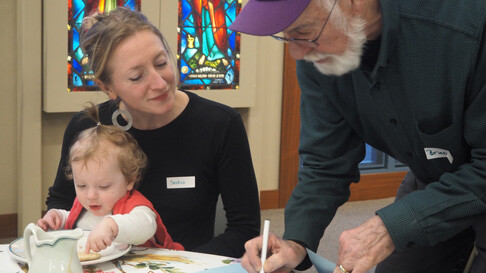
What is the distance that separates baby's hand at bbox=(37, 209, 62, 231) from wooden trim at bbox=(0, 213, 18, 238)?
245 centimetres

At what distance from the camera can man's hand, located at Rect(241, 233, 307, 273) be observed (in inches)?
62.7

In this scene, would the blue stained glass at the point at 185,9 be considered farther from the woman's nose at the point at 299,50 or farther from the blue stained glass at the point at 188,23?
the woman's nose at the point at 299,50

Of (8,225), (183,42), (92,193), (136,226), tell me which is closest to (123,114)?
(92,193)

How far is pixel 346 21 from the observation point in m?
1.54

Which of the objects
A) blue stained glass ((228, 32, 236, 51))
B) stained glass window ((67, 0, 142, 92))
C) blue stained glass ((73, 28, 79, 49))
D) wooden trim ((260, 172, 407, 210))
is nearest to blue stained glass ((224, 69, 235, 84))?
blue stained glass ((228, 32, 236, 51))

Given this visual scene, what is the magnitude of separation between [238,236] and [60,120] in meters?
2.41

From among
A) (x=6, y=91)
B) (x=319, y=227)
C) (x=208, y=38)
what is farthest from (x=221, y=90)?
(x=319, y=227)

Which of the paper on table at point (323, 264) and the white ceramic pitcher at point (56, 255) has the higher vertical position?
the white ceramic pitcher at point (56, 255)

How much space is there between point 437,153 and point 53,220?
1.08 metres

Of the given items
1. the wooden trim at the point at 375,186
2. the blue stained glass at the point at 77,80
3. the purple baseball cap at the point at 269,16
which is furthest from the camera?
the wooden trim at the point at 375,186

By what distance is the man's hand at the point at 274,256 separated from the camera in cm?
159

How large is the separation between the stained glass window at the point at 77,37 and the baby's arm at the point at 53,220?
83.5 inches

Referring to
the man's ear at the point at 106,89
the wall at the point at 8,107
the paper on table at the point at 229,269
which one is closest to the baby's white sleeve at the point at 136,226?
the paper on table at the point at 229,269

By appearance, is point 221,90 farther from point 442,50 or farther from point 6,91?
point 442,50
